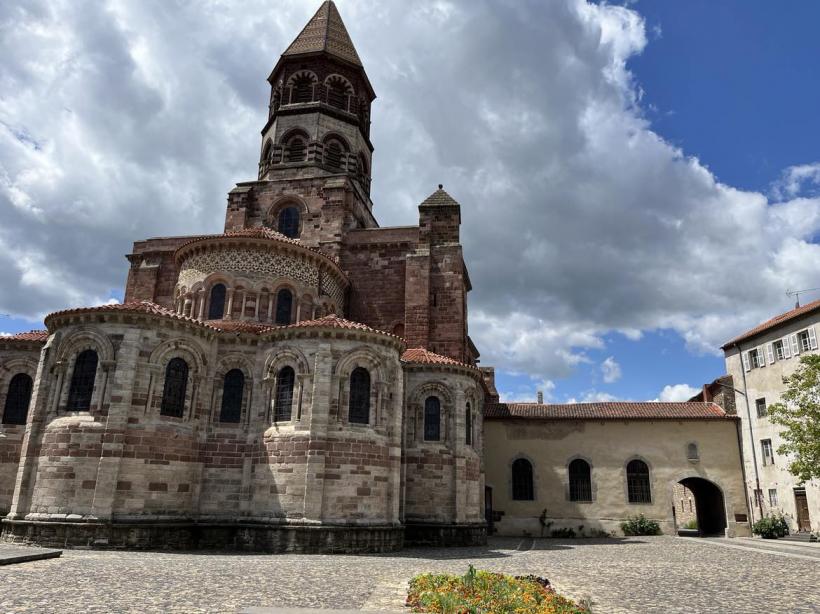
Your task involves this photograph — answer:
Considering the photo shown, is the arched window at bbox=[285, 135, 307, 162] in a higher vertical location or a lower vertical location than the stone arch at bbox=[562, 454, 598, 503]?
higher

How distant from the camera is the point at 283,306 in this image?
24188 millimetres

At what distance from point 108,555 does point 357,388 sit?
8458mm

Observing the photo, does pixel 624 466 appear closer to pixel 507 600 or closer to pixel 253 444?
pixel 253 444

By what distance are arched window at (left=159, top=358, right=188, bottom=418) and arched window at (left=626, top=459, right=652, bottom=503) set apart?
21.5 meters

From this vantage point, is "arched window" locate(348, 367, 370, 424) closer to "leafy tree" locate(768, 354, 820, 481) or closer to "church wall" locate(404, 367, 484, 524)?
"church wall" locate(404, 367, 484, 524)

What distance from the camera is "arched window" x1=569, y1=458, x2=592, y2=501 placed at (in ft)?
96.2

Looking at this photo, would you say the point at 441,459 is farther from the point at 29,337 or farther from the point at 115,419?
the point at 29,337

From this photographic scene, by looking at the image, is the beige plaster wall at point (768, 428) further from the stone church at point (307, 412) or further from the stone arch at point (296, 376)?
the stone arch at point (296, 376)

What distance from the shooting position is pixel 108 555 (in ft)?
50.4

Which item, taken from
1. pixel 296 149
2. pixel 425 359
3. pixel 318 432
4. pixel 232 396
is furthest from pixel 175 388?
pixel 296 149

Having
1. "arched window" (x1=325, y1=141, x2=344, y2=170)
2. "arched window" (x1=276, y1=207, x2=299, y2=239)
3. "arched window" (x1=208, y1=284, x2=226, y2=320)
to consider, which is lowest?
"arched window" (x1=208, y1=284, x2=226, y2=320)

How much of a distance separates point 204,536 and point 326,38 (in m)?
28.0

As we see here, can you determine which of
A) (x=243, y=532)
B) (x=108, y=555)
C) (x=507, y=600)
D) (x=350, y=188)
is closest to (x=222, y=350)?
(x=243, y=532)

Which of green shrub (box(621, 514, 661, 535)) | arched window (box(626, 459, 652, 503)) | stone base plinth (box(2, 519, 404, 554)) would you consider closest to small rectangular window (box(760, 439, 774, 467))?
arched window (box(626, 459, 652, 503))
